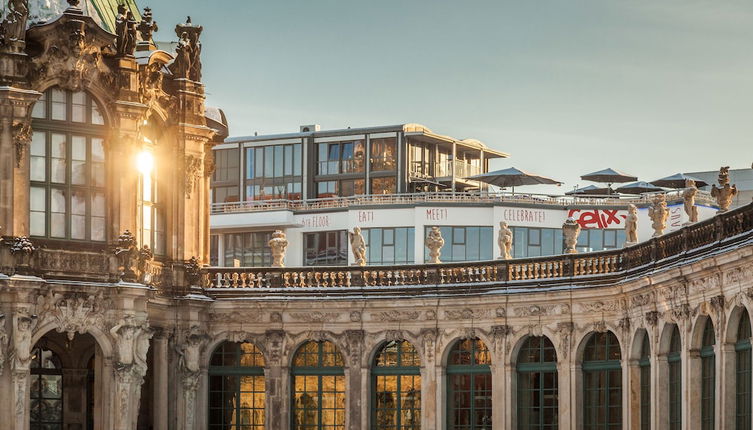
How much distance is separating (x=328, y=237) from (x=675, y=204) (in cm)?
1695

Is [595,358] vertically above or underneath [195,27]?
underneath

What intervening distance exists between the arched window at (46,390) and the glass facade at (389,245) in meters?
31.7

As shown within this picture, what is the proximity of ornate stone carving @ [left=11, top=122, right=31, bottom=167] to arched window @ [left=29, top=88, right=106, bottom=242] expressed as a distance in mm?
748

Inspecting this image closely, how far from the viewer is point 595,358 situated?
56.2m

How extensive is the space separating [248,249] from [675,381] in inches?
1775

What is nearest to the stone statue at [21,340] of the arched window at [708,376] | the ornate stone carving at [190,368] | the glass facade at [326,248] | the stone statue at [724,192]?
the ornate stone carving at [190,368]

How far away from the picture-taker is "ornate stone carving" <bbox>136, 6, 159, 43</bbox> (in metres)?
57.0

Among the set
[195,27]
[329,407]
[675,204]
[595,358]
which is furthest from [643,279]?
[675,204]

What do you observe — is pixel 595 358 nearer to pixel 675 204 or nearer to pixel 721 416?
pixel 721 416

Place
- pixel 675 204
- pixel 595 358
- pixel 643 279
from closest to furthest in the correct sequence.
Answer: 1. pixel 643 279
2. pixel 595 358
3. pixel 675 204

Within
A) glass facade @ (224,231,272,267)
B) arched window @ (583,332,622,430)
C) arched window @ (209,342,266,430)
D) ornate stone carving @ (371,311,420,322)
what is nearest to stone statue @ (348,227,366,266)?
ornate stone carving @ (371,311,420,322)

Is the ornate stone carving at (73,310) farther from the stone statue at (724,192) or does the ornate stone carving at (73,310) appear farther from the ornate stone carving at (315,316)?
the stone statue at (724,192)

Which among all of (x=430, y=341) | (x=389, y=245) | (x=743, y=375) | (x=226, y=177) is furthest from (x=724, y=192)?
(x=226, y=177)

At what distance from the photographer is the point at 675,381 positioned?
51.3 m
